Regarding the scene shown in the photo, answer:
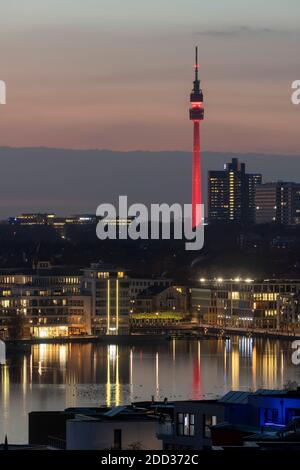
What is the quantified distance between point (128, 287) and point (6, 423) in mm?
16232

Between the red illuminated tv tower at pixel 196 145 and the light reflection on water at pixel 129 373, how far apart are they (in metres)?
22.2

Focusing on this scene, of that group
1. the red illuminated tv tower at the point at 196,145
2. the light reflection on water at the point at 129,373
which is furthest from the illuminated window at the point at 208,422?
the red illuminated tv tower at the point at 196,145

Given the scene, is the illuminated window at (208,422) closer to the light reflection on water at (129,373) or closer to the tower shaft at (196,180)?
the light reflection on water at (129,373)

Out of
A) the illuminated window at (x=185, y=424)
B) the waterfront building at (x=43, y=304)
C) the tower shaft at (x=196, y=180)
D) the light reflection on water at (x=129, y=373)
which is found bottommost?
the illuminated window at (x=185, y=424)

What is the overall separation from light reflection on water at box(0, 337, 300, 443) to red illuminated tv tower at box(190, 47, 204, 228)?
→ 22.2m

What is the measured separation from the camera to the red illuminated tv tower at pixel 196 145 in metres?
46.2

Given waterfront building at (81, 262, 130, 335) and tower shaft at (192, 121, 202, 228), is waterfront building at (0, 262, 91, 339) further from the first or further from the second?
tower shaft at (192, 121, 202, 228)

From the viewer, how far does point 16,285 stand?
2753 centimetres

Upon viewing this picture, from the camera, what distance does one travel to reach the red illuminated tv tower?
4619 centimetres

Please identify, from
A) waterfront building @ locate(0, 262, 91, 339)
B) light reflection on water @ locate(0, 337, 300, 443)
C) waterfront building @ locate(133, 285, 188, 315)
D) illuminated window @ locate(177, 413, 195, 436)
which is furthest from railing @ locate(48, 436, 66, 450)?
waterfront building @ locate(133, 285, 188, 315)

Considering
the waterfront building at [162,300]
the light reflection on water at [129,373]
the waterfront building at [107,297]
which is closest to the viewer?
the light reflection on water at [129,373]

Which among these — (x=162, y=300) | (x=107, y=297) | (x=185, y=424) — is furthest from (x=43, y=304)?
(x=185, y=424)
